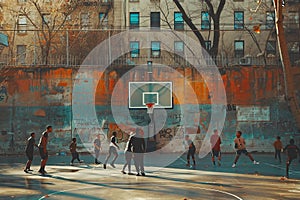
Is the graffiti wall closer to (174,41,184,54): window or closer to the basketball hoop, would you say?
the basketball hoop

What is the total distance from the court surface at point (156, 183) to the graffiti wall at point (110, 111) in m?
7.90

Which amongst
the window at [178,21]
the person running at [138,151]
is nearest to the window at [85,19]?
the window at [178,21]

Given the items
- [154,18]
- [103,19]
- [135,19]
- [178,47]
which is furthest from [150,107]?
[135,19]

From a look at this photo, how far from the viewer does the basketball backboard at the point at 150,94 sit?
25.5 m

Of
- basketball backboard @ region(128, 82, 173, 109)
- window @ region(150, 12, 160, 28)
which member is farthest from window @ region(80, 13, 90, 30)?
basketball backboard @ region(128, 82, 173, 109)

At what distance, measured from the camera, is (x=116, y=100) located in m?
26.4

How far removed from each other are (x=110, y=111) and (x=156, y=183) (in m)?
13.3

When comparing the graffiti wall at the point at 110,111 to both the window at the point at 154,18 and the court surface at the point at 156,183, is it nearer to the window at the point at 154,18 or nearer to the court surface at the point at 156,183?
the court surface at the point at 156,183

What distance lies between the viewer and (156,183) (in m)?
13.4

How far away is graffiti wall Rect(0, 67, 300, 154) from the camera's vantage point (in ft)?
85.0

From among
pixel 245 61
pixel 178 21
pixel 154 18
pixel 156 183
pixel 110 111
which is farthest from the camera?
pixel 154 18

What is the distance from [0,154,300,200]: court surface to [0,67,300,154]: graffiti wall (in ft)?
25.9

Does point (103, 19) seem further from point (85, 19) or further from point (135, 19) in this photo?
point (135, 19)

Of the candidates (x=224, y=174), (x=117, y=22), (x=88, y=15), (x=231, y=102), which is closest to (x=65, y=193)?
(x=224, y=174)
